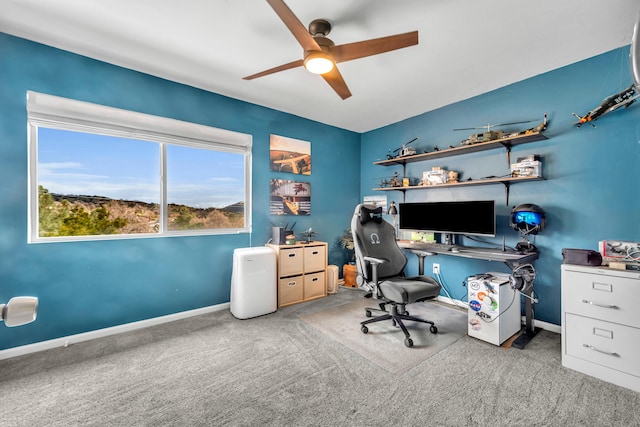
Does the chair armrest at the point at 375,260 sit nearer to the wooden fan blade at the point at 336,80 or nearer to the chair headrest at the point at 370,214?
the chair headrest at the point at 370,214

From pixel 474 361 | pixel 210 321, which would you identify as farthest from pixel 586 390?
pixel 210 321

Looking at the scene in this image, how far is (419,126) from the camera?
381 cm

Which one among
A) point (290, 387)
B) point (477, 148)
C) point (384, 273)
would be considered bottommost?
point (290, 387)

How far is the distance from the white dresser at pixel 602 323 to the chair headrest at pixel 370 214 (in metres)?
1.53

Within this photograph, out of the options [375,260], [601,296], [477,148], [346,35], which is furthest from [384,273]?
[346,35]

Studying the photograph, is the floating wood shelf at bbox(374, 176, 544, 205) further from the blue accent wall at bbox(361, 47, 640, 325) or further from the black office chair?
the black office chair

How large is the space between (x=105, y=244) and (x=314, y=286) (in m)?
2.30

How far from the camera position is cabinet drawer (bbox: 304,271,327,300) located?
11.6 feet

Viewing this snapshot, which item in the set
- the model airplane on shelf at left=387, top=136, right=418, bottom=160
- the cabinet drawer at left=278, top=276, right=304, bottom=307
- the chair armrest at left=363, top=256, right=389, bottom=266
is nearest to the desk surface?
the chair armrest at left=363, top=256, right=389, bottom=266

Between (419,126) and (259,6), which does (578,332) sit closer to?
(419,126)

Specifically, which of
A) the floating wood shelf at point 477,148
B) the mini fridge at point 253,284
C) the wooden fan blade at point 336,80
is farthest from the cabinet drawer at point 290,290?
the wooden fan blade at point 336,80

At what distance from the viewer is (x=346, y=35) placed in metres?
2.17

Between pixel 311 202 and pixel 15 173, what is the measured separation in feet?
9.84

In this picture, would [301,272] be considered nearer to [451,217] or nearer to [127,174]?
[451,217]
